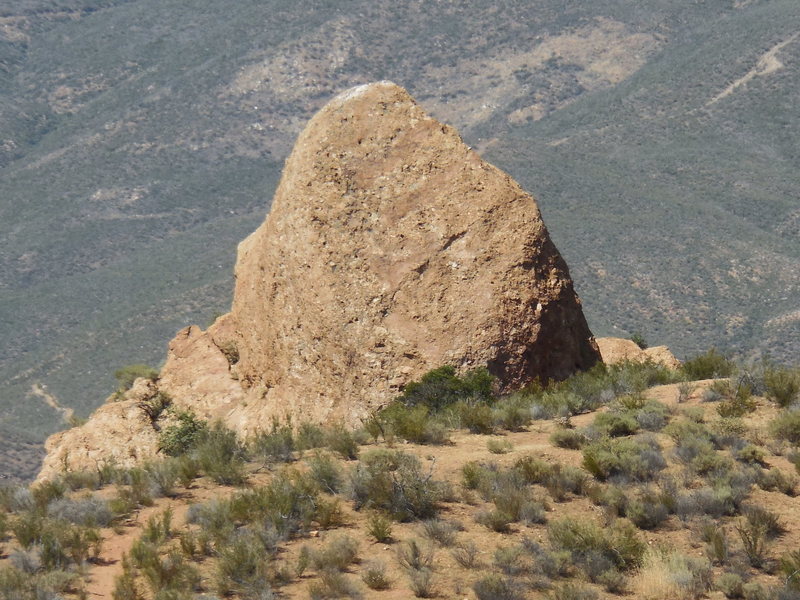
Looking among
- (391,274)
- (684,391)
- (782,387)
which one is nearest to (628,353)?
(391,274)

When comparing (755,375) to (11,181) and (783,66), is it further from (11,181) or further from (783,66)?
(11,181)

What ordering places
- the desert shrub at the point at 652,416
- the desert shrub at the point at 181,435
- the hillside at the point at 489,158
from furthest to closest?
1. the hillside at the point at 489,158
2. the desert shrub at the point at 181,435
3. the desert shrub at the point at 652,416

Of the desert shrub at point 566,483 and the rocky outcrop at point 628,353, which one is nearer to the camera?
the desert shrub at point 566,483

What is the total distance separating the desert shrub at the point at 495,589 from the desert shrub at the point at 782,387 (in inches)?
251

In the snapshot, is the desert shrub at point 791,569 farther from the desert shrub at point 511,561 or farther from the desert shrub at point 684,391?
the desert shrub at point 684,391

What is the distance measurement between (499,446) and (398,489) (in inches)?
83.9

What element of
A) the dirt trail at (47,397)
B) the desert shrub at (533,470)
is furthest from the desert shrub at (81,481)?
the dirt trail at (47,397)

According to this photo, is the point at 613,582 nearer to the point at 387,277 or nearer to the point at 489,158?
the point at 387,277

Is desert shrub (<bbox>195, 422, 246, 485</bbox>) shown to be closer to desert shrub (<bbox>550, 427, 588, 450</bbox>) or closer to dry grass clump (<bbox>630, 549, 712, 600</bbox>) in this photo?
desert shrub (<bbox>550, 427, 588, 450</bbox>)

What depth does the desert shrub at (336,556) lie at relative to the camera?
12305 millimetres

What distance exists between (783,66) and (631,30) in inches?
2190

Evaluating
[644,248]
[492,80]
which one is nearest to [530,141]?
[644,248]

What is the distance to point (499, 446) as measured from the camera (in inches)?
610

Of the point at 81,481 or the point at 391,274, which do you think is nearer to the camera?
the point at 81,481
